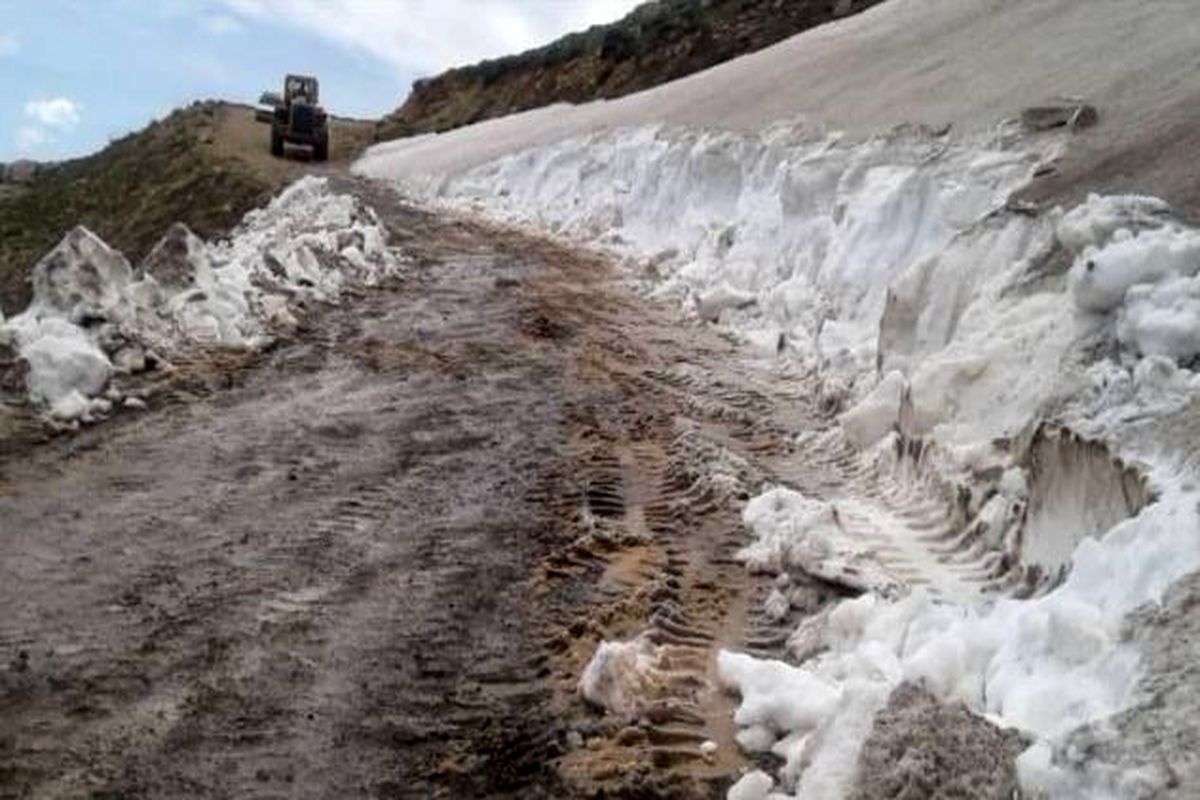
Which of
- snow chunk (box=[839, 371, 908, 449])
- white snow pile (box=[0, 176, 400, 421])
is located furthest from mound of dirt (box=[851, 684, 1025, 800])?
white snow pile (box=[0, 176, 400, 421])

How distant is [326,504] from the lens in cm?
715

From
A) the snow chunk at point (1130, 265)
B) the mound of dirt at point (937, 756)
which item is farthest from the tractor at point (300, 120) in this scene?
the mound of dirt at point (937, 756)

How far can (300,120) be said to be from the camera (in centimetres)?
3766

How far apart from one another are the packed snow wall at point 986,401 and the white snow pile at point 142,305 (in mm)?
3829

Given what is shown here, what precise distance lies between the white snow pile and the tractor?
2497 cm

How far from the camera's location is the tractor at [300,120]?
37719 mm

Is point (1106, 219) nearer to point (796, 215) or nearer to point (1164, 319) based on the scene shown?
point (1164, 319)

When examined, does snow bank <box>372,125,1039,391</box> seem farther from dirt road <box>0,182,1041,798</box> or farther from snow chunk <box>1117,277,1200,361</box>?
snow chunk <box>1117,277,1200,361</box>

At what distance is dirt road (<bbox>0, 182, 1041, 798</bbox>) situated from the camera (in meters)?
4.56

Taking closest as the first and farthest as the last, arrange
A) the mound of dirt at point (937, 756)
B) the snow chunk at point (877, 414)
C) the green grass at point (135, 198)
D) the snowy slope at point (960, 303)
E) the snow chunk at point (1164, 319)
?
the mound of dirt at point (937, 756), the snowy slope at point (960, 303), the snow chunk at point (1164, 319), the snow chunk at point (877, 414), the green grass at point (135, 198)

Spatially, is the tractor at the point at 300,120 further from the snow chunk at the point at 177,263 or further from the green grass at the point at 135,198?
the snow chunk at the point at 177,263

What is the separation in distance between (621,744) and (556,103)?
35137 mm

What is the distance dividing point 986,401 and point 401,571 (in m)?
2.92

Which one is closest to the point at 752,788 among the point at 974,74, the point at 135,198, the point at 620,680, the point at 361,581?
the point at 620,680
